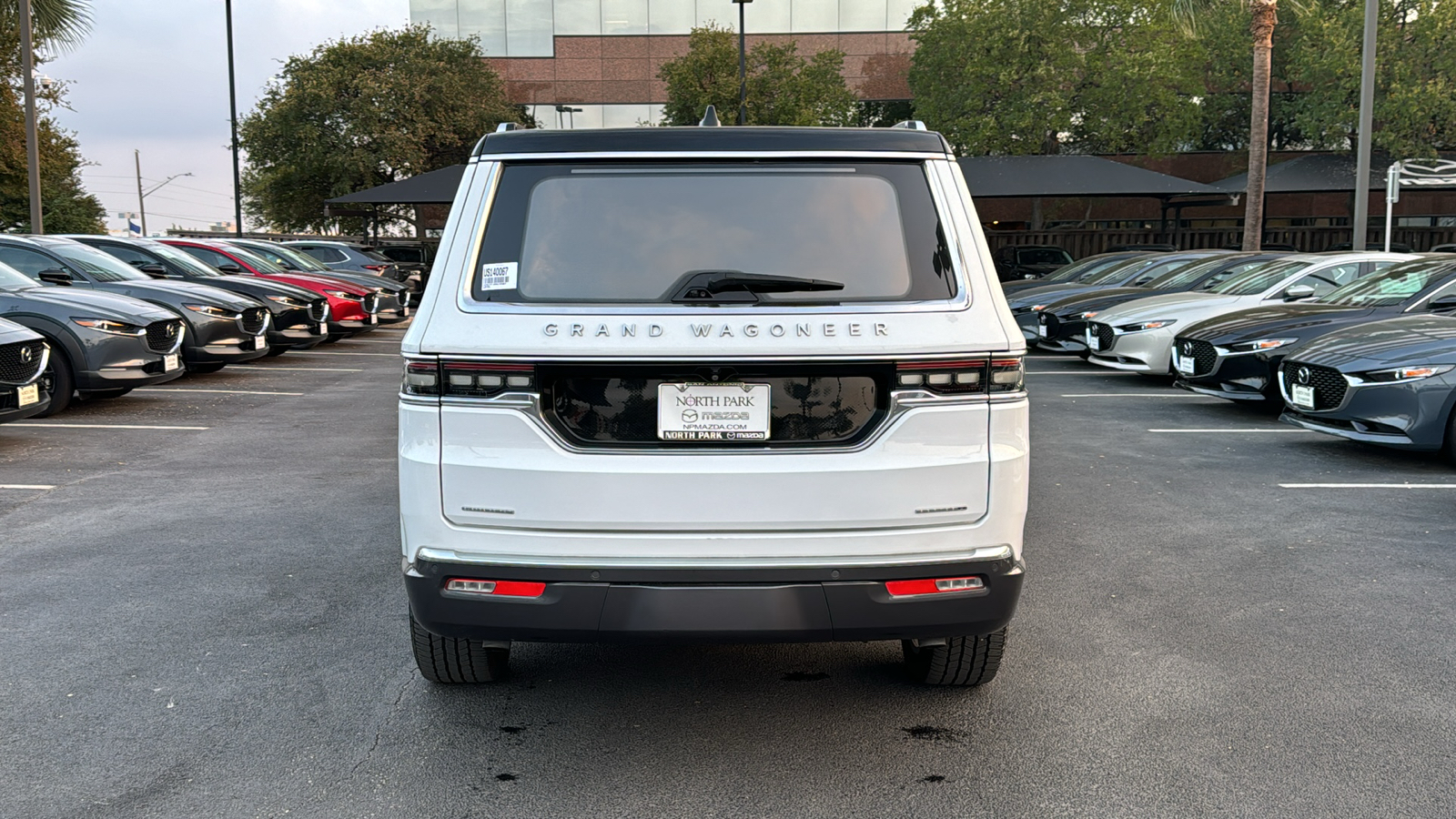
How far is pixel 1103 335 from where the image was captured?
14008 mm

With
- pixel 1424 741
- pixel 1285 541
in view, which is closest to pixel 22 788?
pixel 1424 741

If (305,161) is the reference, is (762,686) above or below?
below

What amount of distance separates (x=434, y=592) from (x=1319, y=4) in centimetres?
3688

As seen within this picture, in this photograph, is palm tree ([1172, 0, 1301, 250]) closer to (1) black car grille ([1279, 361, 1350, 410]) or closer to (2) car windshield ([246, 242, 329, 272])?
(1) black car grille ([1279, 361, 1350, 410])

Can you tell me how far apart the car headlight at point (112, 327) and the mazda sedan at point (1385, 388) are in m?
10.1

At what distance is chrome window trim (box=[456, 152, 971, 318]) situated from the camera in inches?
131

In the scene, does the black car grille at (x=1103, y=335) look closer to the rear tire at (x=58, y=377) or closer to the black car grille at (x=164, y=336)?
the black car grille at (x=164, y=336)

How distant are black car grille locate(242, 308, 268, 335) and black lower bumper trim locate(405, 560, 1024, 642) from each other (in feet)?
38.2

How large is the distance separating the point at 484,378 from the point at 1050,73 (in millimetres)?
33077

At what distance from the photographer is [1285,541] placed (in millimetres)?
6320

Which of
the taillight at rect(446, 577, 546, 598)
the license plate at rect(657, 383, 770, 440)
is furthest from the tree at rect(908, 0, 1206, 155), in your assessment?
the taillight at rect(446, 577, 546, 598)

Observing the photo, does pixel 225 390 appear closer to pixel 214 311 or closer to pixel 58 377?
pixel 214 311

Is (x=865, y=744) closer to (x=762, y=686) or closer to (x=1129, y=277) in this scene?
(x=762, y=686)

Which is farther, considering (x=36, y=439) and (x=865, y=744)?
(x=36, y=439)
